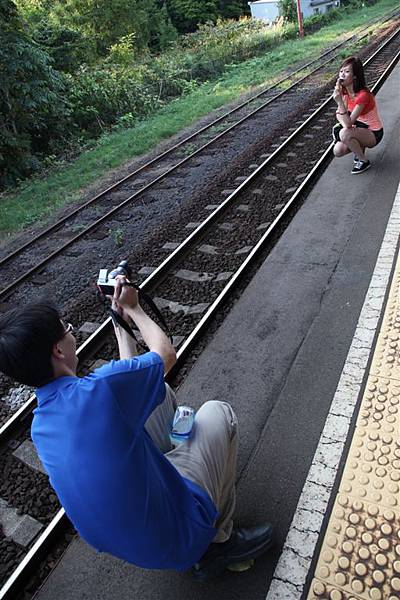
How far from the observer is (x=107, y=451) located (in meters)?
1.54

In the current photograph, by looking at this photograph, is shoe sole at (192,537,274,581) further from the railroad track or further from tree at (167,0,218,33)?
tree at (167,0,218,33)

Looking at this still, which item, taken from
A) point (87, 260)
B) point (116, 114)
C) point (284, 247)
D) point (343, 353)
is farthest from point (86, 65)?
point (343, 353)

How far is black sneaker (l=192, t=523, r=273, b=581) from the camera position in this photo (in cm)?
217

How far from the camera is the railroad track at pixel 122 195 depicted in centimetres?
687

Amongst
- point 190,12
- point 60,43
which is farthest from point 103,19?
point 190,12

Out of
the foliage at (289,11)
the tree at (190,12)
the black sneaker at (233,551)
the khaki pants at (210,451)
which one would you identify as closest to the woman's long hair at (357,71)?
the khaki pants at (210,451)

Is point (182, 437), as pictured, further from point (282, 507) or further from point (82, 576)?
point (82, 576)

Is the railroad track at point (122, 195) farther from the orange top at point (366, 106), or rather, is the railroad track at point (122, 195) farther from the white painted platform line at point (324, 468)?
the white painted platform line at point (324, 468)

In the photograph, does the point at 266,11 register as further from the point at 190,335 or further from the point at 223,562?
the point at 223,562

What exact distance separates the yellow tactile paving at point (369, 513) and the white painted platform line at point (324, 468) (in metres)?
0.06

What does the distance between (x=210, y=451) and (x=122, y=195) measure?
720 cm

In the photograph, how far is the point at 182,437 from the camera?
2189mm

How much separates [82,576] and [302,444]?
1.43 meters

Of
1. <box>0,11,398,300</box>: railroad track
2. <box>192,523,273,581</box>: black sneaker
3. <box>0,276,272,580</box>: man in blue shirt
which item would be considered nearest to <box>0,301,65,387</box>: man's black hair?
<box>0,276,272,580</box>: man in blue shirt
